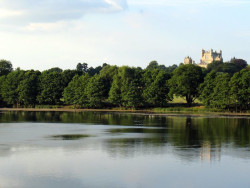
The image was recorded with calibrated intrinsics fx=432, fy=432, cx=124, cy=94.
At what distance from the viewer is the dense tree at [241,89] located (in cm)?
11062

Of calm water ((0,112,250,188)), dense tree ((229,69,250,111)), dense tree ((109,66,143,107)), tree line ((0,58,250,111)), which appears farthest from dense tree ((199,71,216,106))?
calm water ((0,112,250,188))

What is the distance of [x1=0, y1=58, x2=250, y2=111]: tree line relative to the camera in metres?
116

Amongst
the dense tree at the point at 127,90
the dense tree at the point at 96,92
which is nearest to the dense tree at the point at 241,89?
the dense tree at the point at 127,90

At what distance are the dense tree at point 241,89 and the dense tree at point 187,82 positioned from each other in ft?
59.3

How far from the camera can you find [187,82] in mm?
133500

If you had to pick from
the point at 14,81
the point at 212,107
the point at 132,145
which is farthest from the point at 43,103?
the point at 132,145

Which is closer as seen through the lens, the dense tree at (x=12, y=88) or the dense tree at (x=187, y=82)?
the dense tree at (x=187, y=82)

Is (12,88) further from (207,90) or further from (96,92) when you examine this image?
(207,90)

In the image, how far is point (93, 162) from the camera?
121 feet

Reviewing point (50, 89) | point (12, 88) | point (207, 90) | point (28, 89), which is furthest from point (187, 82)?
point (12, 88)

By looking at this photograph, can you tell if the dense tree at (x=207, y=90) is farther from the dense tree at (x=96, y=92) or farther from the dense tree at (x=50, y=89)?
the dense tree at (x=50, y=89)

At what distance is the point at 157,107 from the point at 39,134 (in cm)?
7900

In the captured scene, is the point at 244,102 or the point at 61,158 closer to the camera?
the point at 61,158

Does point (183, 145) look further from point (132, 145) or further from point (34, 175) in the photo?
point (34, 175)
